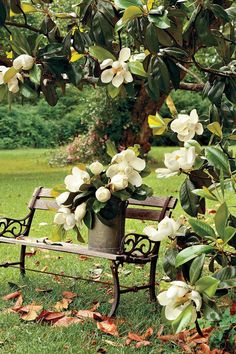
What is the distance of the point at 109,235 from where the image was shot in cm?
460

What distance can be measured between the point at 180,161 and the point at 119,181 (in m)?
1.07

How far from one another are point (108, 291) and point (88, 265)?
98 cm

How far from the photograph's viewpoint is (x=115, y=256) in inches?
175

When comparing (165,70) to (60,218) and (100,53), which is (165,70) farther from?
(60,218)

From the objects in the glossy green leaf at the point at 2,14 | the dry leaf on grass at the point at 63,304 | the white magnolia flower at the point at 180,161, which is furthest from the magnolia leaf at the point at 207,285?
the dry leaf on grass at the point at 63,304

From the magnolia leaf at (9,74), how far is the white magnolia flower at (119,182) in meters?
1.02

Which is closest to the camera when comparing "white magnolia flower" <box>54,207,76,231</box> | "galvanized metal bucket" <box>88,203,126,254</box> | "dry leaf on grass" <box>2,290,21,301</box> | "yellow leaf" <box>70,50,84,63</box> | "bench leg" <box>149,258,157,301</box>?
"yellow leaf" <box>70,50,84,63</box>

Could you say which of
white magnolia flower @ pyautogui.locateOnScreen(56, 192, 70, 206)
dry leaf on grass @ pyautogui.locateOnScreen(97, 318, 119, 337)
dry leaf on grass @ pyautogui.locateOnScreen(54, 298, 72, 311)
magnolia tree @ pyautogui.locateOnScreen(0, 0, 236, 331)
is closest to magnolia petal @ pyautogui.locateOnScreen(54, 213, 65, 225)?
white magnolia flower @ pyautogui.locateOnScreen(56, 192, 70, 206)

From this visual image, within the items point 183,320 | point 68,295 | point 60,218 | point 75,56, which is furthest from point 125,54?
point 68,295

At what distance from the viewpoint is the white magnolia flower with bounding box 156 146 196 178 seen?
2.55 m

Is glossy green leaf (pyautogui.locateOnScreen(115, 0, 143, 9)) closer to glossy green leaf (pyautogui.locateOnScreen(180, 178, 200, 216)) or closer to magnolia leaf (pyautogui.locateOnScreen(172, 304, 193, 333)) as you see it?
glossy green leaf (pyautogui.locateOnScreen(180, 178, 200, 216))

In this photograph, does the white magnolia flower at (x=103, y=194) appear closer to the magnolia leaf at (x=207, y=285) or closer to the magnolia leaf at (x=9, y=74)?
the magnolia leaf at (x=9, y=74)

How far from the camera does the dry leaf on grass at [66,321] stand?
4.30 meters

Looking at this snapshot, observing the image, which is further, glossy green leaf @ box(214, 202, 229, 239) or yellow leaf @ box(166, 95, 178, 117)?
yellow leaf @ box(166, 95, 178, 117)
